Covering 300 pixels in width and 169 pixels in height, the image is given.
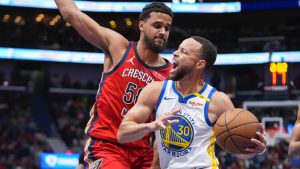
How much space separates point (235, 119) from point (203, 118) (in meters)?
0.28

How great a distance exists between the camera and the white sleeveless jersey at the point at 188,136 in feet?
13.8

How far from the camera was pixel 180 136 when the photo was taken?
4.21m

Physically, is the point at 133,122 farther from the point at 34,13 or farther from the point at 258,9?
the point at 34,13

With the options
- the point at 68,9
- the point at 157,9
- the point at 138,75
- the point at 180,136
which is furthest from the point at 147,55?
the point at 180,136

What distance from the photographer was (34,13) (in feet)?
87.5

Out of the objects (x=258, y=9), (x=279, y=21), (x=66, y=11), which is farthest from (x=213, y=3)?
(x=66, y=11)

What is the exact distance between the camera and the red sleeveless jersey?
4.78m

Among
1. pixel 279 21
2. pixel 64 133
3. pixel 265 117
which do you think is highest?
pixel 279 21

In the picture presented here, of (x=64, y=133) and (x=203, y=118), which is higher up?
(x=203, y=118)

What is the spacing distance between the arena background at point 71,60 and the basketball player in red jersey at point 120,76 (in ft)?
47.1

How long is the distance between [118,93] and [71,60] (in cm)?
1980

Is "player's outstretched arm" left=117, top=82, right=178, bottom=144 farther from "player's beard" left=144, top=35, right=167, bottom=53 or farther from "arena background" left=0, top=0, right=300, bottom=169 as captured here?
"arena background" left=0, top=0, right=300, bottom=169

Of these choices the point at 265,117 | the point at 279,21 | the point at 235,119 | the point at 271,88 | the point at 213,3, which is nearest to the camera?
the point at 235,119

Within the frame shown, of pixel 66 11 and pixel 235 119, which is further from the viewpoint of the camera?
pixel 66 11
